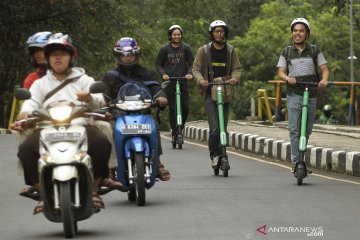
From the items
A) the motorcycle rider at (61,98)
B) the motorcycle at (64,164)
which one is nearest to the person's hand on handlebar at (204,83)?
the motorcycle rider at (61,98)

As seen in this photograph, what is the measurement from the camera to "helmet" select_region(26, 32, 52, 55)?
10250 mm

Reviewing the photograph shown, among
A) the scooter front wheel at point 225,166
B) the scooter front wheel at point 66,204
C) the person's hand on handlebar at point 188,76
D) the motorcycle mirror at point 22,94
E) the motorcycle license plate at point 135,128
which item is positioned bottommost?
the scooter front wheel at point 225,166

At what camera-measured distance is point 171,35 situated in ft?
70.0

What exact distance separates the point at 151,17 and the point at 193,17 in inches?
86.7

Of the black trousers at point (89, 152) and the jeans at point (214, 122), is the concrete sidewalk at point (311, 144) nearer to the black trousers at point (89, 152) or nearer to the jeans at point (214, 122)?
the jeans at point (214, 122)

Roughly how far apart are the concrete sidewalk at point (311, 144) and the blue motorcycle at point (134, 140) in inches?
197

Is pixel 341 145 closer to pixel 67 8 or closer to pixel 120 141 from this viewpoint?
pixel 120 141

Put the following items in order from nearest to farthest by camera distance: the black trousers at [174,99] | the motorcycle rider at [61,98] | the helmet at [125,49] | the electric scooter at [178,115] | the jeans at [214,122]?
1. the motorcycle rider at [61,98]
2. the helmet at [125,49]
3. the jeans at [214,122]
4. the electric scooter at [178,115]
5. the black trousers at [174,99]

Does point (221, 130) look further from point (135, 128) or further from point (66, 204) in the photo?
point (66, 204)

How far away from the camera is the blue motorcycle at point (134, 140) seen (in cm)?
1188

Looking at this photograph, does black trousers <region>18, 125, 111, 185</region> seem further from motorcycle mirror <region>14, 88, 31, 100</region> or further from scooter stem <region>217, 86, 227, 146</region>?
scooter stem <region>217, 86, 227, 146</region>

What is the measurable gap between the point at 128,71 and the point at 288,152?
24.1 ft

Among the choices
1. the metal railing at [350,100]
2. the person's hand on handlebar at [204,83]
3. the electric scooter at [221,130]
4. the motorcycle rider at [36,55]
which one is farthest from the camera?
the metal railing at [350,100]

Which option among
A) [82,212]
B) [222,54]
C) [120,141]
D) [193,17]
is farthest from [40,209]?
[193,17]
